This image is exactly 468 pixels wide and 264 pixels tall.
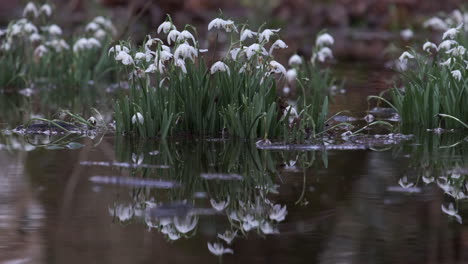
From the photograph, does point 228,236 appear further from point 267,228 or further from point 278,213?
point 278,213

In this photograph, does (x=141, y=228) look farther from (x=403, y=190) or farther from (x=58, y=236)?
(x=403, y=190)

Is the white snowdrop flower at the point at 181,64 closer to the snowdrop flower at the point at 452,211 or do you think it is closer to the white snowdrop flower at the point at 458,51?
the white snowdrop flower at the point at 458,51

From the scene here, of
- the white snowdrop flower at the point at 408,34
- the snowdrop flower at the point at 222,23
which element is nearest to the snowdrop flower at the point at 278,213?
the snowdrop flower at the point at 222,23

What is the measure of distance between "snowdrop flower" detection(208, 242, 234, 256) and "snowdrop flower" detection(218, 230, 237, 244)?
0.05 metres

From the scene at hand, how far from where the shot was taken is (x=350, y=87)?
9109mm

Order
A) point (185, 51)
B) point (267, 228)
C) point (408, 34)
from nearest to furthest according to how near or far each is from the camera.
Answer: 1. point (267, 228)
2. point (185, 51)
3. point (408, 34)

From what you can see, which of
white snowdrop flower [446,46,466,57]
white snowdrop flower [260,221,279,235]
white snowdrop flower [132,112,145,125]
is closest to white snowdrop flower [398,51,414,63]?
white snowdrop flower [446,46,466,57]

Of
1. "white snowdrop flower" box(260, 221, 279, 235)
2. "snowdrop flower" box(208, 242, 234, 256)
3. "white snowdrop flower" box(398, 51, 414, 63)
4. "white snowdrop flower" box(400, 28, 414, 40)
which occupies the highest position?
"white snowdrop flower" box(400, 28, 414, 40)

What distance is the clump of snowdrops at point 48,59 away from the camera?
859cm

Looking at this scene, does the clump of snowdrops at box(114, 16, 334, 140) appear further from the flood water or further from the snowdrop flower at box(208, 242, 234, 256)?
the snowdrop flower at box(208, 242, 234, 256)

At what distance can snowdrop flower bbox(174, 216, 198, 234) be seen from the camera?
11.1 ft

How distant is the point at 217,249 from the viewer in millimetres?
3105

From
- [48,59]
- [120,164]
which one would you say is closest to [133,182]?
[120,164]

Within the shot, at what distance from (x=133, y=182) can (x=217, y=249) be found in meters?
1.28
